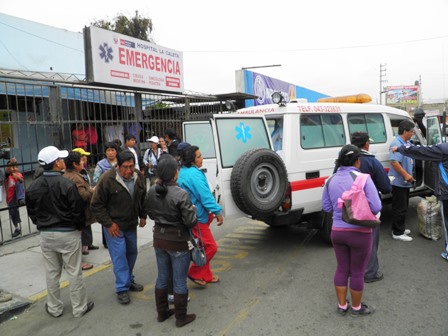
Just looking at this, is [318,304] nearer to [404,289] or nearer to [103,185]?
[404,289]

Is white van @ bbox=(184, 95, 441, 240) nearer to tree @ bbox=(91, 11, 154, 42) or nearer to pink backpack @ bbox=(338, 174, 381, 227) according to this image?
pink backpack @ bbox=(338, 174, 381, 227)

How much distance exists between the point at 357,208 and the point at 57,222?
2.70 metres

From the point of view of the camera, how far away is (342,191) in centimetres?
321

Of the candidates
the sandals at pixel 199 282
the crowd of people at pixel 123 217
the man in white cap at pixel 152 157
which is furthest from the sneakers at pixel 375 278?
the man in white cap at pixel 152 157

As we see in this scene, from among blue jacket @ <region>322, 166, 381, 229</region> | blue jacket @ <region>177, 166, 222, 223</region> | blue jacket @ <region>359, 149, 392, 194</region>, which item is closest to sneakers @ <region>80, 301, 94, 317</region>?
blue jacket @ <region>177, 166, 222, 223</region>

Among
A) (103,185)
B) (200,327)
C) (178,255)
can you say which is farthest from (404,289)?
(103,185)

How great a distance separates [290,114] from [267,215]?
4.51 feet

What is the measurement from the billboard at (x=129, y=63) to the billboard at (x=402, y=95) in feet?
197

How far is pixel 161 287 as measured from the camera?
332 cm

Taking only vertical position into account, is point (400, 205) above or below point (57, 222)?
below

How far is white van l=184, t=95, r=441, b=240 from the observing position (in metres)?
4.27

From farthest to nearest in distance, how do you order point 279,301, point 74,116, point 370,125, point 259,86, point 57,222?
point 259,86
point 74,116
point 370,125
point 279,301
point 57,222

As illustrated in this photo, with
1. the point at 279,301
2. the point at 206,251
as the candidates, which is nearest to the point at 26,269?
the point at 206,251

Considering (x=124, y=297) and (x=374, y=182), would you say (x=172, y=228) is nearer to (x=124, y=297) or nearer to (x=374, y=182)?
(x=124, y=297)
